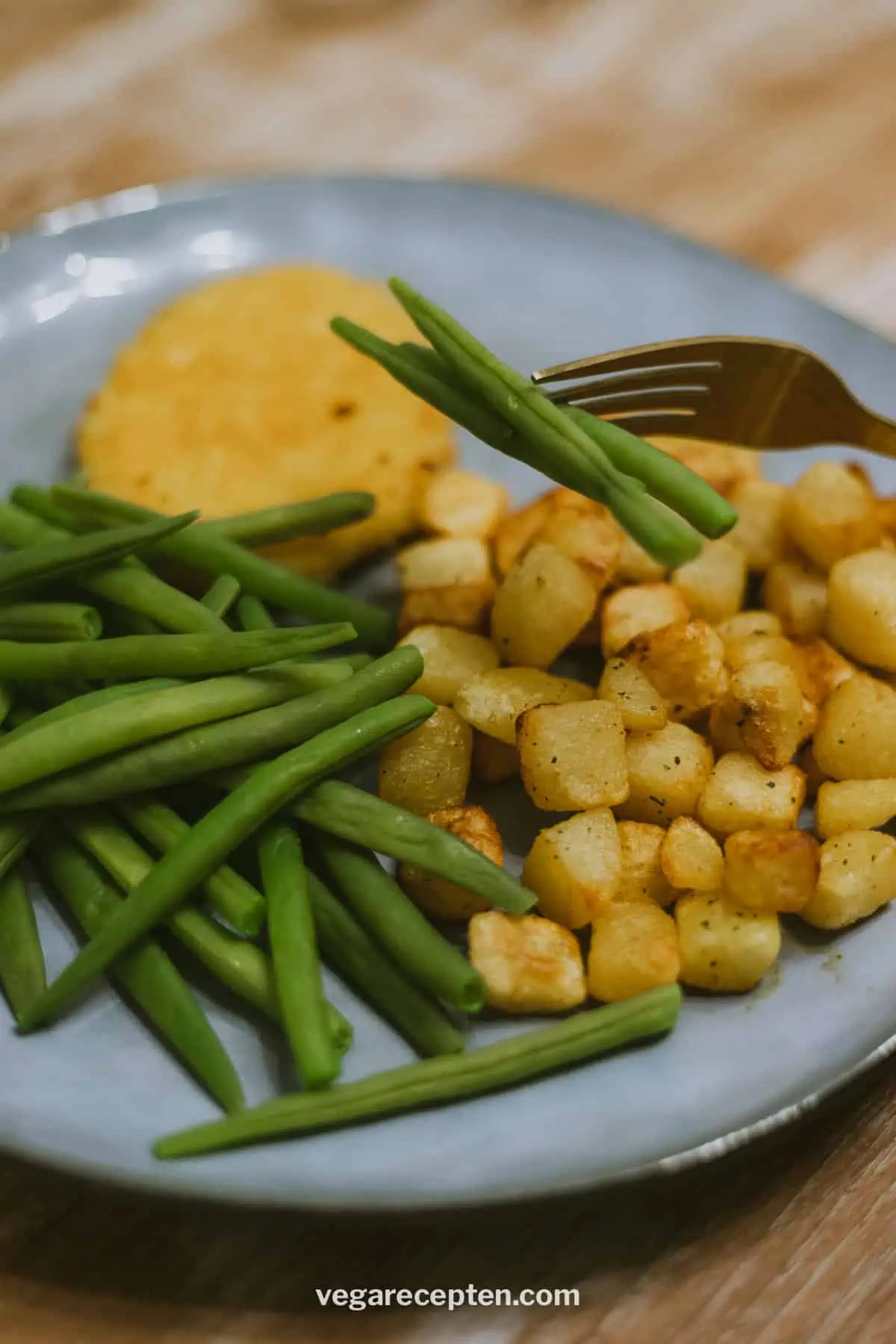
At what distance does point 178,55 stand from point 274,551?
100 inches

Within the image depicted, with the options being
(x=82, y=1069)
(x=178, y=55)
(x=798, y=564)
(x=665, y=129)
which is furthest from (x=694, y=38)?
(x=82, y=1069)

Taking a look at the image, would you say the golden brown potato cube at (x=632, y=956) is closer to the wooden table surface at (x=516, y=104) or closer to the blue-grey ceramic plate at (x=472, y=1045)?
the blue-grey ceramic plate at (x=472, y=1045)

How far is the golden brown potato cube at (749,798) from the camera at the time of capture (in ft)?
7.13

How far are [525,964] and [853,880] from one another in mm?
584

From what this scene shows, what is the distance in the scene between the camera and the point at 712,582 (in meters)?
2.55

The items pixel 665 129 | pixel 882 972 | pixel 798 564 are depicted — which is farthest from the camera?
pixel 665 129

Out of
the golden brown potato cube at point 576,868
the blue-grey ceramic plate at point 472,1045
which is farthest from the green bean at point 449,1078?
the golden brown potato cube at point 576,868

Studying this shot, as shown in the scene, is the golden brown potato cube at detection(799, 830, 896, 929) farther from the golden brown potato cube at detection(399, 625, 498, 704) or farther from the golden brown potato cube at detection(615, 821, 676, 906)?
the golden brown potato cube at detection(399, 625, 498, 704)

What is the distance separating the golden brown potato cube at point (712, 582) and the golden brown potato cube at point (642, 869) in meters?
0.58

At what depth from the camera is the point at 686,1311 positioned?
6.15 feet

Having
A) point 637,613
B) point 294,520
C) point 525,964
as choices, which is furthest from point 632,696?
point 294,520

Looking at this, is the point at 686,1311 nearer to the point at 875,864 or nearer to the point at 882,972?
the point at 882,972

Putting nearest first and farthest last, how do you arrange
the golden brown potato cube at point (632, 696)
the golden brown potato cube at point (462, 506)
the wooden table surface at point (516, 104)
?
the golden brown potato cube at point (632, 696), the golden brown potato cube at point (462, 506), the wooden table surface at point (516, 104)

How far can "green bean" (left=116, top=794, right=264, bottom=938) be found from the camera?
6.55ft
